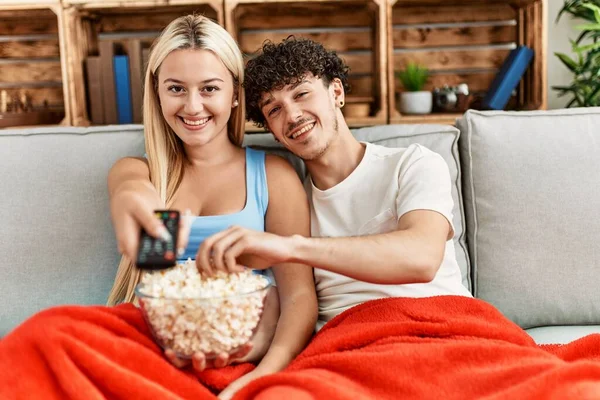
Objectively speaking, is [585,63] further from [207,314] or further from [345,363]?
[207,314]

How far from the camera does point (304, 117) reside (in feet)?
4.68

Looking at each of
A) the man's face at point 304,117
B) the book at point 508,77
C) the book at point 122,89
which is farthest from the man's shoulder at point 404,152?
the book at point 122,89

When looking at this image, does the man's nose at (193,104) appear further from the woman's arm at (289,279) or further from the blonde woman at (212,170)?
the woman's arm at (289,279)

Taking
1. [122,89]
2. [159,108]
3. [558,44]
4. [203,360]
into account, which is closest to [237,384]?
[203,360]

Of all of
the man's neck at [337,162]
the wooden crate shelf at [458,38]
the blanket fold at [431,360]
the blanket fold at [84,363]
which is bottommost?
the blanket fold at [431,360]

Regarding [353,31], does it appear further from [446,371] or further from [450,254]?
[446,371]

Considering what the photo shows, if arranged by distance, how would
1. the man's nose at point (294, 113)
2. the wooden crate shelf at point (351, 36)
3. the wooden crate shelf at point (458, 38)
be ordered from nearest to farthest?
1. the man's nose at point (294, 113)
2. the wooden crate shelf at point (351, 36)
3. the wooden crate shelf at point (458, 38)

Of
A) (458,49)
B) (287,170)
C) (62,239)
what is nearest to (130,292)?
(62,239)

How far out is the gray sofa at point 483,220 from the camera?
1550 mm

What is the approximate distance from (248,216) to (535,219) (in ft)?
2.37

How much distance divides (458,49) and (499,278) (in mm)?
1436

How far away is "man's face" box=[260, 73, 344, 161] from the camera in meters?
1.43

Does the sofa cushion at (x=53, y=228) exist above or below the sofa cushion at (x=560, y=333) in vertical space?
above

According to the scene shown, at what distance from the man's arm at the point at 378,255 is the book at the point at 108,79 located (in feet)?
5.18
